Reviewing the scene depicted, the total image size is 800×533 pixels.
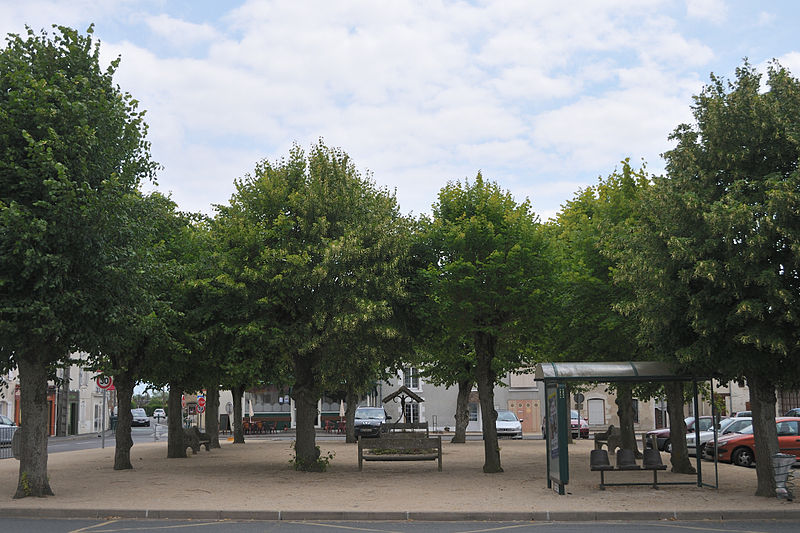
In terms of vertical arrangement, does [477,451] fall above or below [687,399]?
below

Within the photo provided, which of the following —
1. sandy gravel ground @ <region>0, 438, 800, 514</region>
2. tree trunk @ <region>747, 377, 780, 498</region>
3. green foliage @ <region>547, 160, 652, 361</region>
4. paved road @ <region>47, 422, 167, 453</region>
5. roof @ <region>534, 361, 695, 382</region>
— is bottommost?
paved road @ <region>47, 422, 167, 453</region>

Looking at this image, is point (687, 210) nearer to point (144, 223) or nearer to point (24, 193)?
point (144, 223)

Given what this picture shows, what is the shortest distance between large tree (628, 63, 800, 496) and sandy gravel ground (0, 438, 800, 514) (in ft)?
7.91

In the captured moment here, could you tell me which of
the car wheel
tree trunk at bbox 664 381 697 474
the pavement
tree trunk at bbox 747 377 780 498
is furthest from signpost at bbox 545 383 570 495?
the car wheel

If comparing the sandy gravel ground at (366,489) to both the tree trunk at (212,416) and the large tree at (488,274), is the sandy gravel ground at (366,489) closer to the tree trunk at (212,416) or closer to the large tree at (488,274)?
the large tree at (488,274)

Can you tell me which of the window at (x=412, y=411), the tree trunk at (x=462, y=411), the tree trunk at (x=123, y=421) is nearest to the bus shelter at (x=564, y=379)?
the tree trunk at (x=123, y=421)

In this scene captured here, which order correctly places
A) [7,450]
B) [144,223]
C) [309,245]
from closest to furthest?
[144,223]
[309,245]
[7,450]

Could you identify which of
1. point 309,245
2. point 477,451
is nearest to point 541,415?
point 477,451

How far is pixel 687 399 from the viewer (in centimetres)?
2658

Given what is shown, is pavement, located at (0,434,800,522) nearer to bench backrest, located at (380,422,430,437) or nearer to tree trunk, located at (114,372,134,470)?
tree trunk, located at (114,372,134,470)

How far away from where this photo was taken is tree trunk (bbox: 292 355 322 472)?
21234 mm

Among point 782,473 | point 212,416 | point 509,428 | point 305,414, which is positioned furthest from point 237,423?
point 782,473

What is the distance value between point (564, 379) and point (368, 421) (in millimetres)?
31224

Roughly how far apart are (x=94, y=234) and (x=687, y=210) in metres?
11.1
